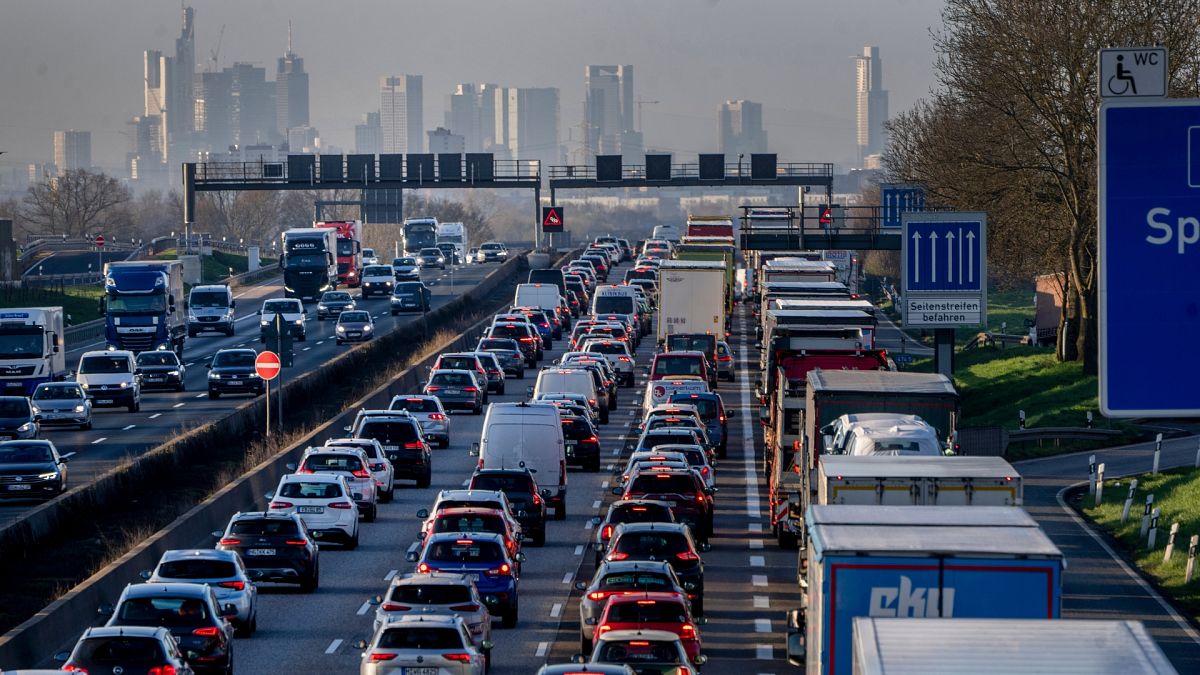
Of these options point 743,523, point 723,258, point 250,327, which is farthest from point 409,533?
point 250,327

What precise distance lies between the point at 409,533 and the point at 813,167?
8797cm

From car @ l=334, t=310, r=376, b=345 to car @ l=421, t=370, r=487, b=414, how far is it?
19235mm

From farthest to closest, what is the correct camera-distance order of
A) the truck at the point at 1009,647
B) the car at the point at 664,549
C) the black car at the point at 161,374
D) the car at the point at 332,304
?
the car at the point at 332,304, the black car at the point at 161,374, the car at the point at 664,549, the truck at the point at 1009,647

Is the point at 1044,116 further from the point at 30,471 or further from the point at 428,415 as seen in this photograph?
the point at 30,471

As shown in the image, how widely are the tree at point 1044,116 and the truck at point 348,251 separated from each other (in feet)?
156

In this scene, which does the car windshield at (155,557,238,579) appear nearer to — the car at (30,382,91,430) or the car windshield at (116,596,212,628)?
the car windshield at (116,596,212,628)

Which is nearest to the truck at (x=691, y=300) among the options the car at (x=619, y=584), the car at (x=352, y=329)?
the car at (x=352, y=329)

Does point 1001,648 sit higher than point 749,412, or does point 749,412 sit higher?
point 1001,648

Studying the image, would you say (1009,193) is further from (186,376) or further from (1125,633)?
(1125,633)

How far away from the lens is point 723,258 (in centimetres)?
7519

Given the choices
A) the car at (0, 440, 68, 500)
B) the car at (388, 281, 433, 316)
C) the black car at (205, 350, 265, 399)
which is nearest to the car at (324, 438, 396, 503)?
the car at (0, 440, 68, 500)

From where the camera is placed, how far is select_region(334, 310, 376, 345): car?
7638 centimetres

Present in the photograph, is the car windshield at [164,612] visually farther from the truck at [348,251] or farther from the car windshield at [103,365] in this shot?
the truck at [348,251]

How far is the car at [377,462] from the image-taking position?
132ft
